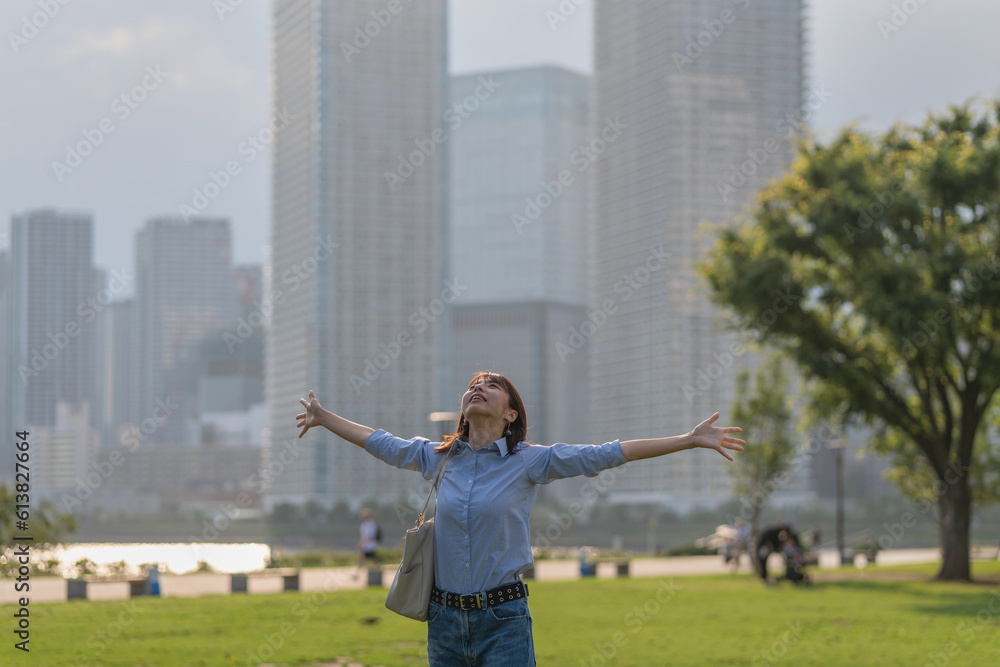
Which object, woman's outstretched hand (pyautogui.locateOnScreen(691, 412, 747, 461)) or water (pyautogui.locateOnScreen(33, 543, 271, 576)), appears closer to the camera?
woman's outstretched hand (pyautogui.locateOnScreen(691, 412, 747, 461))

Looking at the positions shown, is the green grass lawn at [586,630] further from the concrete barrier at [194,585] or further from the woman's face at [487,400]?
the woman's face at [487,400]

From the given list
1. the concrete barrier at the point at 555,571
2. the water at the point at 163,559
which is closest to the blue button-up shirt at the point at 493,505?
the concrete barrier at the point at 555,571

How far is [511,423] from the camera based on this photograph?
Result: 19.9ft

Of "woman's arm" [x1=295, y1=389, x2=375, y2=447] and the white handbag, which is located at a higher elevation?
"woman's arm" [x1=295, y1=389, x2=375, y2=447]

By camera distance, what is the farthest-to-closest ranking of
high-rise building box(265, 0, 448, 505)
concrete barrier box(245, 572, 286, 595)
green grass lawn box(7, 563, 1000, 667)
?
1. high-rise building box(265, 0, 448, 505)
2. concrete barrier box(245, 572, 286, 595)
3. green grass lawn box(7, 563, 1000, 667)

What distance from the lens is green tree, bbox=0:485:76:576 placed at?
2953cm

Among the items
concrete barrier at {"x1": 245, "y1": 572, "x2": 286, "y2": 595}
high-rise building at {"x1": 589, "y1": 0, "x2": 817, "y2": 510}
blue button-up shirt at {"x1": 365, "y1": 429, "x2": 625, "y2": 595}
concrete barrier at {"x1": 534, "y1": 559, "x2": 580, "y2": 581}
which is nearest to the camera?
blue button-up shirt at {"x1": 365, "y1": 429, "x2": 625, "y2": 595}

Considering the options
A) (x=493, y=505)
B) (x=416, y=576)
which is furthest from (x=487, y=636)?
(x=493, y=505)

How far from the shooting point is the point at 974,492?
45.3 m

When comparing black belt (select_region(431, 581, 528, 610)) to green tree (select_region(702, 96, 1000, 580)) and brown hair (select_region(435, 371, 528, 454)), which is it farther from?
green tree (select_region(702, 96, 1000, 580))

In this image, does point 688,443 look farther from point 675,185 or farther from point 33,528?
point 675,185

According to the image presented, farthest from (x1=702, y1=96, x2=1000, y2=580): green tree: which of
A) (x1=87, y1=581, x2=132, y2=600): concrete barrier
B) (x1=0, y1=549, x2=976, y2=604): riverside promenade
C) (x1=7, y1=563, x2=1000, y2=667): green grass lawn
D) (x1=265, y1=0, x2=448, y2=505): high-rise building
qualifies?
(x1=265, y1=0, x2=448, y2=505): high-rise building

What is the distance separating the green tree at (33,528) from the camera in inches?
1163

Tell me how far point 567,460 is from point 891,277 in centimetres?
2588
